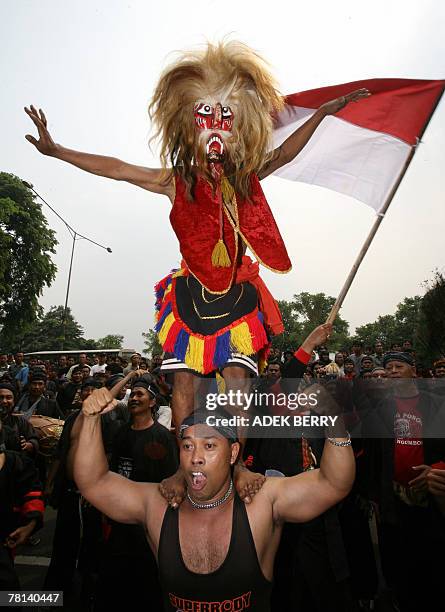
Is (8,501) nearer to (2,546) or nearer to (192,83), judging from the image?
(2,546)

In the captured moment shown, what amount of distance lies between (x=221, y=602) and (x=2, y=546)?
1772 mm

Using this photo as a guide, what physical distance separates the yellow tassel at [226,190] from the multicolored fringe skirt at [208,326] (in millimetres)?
483

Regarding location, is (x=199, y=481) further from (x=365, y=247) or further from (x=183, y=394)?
(x=365, y=247)

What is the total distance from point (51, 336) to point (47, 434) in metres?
67.0

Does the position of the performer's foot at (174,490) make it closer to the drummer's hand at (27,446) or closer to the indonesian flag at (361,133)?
the indonesian flag at (361,133)

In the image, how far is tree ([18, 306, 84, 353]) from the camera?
211 ft

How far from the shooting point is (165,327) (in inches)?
105

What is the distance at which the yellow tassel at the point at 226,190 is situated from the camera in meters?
2.67

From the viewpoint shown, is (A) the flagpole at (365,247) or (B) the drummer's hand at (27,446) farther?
(B) the drummer's hand at (27,446)

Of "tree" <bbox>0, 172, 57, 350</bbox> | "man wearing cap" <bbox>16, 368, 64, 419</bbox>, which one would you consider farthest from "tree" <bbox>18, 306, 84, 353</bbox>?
"man wearing cap" <bbox>16, 368, 64, 419</bbox>

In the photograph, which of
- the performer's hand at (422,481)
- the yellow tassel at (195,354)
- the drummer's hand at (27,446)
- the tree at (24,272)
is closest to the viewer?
the yellow tassel at (195,354)

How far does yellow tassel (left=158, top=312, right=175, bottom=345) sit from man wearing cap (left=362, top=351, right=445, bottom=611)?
186 cm

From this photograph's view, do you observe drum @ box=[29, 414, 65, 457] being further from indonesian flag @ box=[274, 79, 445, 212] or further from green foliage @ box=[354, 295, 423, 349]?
green foliage @ box=[354, 295, 423, 349]

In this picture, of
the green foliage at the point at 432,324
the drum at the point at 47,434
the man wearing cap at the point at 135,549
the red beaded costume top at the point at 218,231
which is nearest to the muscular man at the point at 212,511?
the red beaded costume top at the point at 218,231
